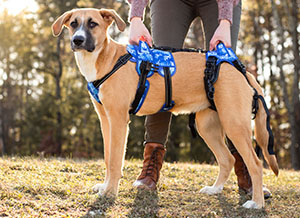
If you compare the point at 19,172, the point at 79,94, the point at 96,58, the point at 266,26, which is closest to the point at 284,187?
the point at 96,58

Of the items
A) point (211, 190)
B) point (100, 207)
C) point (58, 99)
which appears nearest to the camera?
point (100, 207)

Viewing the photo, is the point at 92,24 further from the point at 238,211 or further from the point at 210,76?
the point at 238,211

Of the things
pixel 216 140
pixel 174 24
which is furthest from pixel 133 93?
pixel 216 140

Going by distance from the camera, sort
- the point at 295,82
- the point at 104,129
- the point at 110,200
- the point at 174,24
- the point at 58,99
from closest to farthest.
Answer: the point at 110,200, the point at 104,129, the point at 174,24, the point at 295,82, the point at 58,99


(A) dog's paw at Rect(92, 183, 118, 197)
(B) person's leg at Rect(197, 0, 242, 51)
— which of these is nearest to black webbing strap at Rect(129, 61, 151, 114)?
(A) dog's paw at Rect(92, 183, 118, 197)

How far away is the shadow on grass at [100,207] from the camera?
136 inches

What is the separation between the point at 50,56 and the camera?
26.0 metres

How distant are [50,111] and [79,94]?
2.23 metres

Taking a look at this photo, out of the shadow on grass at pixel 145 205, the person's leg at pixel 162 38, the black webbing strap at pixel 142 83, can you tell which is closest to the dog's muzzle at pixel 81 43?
the black webbing strap at pixel 142 83

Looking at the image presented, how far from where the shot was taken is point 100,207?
369cm

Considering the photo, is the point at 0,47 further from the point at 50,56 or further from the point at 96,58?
the point at 96,58

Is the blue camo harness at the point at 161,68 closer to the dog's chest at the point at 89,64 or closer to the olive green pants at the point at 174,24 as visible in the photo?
the dog's chest at the point at 89,64

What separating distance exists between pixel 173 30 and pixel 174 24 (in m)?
0.07

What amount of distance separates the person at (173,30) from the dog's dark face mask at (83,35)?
606 mm
